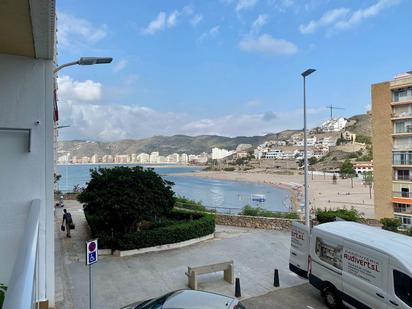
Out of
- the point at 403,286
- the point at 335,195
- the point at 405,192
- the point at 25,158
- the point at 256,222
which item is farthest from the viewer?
the point at 335,195

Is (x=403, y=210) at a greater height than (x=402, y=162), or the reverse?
(x=402, y=162)

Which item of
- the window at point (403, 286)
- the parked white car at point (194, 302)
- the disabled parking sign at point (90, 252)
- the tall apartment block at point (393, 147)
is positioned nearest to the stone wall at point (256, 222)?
the window at point (403, 286)

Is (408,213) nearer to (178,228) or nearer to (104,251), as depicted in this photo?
(178,228)

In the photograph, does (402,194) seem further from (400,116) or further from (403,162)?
(400,116)

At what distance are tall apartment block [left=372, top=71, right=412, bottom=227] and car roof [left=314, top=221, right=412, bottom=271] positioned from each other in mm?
33631

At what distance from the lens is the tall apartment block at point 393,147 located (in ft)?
123

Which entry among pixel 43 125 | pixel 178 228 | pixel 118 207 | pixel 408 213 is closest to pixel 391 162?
pixel 408 213

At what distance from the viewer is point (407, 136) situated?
3822 centimetres

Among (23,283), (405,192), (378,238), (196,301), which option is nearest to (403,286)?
(378,238)

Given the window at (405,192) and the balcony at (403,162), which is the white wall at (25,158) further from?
the balcony at (403,162)

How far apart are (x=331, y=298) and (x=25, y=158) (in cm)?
839

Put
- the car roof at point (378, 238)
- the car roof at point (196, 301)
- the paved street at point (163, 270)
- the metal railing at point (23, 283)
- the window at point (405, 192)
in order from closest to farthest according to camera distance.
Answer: the metal railing at point (23, 283) < the car roof at point (196, 301) < the car roof at point (378, 238) < the paved street at point (163, 270) < the window at point (405, 192)

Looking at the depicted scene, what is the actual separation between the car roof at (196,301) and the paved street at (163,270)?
382 centimetres

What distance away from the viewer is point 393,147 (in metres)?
39.3
